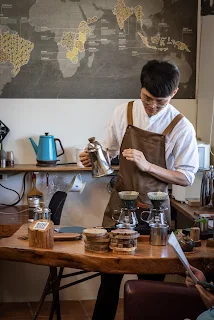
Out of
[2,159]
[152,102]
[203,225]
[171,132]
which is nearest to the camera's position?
[203,225]

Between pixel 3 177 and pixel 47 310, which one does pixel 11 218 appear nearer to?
pixel 3 177

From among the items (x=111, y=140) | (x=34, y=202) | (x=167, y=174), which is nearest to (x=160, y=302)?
(x=167, y=174)

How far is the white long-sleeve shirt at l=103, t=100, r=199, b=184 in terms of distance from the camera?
3.36 metres

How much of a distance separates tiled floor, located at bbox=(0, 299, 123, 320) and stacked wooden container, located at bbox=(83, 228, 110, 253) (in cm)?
176

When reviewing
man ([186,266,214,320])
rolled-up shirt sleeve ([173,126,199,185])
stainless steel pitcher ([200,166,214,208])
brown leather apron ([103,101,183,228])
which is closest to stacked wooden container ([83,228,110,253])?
man ([186,266,214,320])

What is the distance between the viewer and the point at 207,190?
157 inches

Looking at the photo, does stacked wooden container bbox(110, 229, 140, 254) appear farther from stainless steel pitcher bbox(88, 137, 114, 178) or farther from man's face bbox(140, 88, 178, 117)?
man's face bbox(140, 88, 178, 117)

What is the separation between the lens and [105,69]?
4.57 m

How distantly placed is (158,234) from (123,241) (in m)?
0.24

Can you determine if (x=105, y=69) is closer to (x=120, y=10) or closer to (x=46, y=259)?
(x=120, y=10)

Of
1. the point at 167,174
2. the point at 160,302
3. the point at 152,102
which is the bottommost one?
the point at 160,302

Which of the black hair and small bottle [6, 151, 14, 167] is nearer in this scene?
the black hair

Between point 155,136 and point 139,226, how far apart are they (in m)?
0.55

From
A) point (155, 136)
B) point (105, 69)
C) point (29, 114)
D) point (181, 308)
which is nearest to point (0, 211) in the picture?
point (29, 114)
